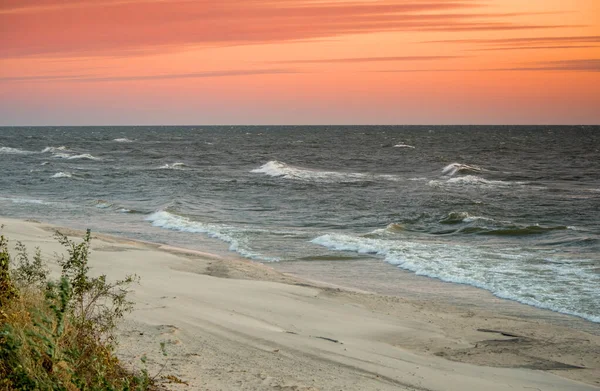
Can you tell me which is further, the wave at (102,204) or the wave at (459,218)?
the wave at (102,204)

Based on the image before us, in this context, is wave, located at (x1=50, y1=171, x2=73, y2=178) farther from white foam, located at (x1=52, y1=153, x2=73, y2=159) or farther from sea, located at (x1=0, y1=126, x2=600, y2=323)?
white foam, located at (x1=52, y1=153, x2=73, y2=159)

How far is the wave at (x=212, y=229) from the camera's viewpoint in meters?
17.6

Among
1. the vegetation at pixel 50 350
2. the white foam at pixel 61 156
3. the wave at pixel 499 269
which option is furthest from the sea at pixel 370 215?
the white foam at pixel 61 156

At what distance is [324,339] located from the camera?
9.12 meters

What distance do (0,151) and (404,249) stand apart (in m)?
64.5

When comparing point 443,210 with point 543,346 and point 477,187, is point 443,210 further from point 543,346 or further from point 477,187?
point 543,346

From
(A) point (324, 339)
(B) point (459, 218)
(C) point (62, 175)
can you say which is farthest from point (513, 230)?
(C) point (62, 175)

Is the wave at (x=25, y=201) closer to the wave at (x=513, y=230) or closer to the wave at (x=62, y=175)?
the wave at (x=62, y=175)

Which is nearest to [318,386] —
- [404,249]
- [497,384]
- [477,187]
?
[497,384]

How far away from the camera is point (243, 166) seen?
56188mm

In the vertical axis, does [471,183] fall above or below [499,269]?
above

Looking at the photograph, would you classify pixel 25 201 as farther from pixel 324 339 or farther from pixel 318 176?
pixel 324 339

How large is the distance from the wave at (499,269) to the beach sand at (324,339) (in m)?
1.37

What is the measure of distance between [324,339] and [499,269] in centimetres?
762
